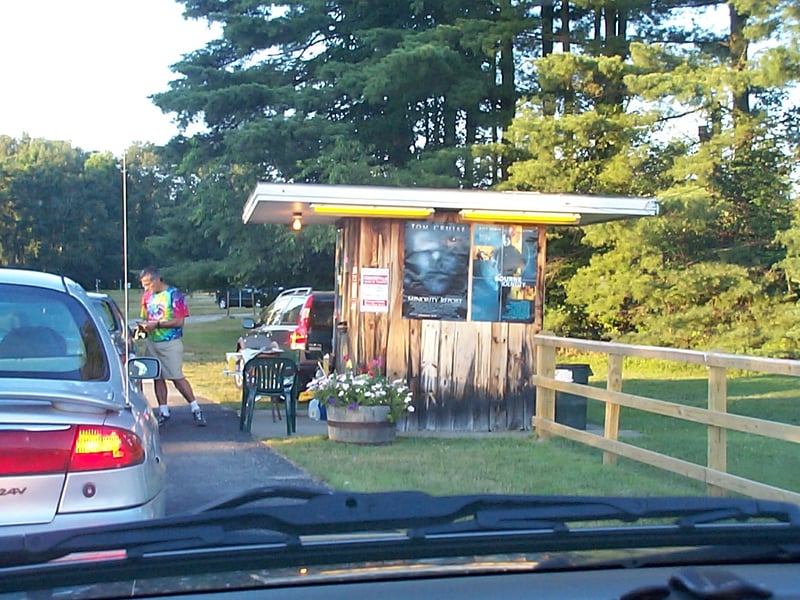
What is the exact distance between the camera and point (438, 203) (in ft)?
35.6

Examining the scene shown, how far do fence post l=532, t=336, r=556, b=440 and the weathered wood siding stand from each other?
64cm

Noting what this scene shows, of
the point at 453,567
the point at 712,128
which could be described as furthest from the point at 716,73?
the point at 453,567

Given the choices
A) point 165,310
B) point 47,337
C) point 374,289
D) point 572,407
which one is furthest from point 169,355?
point 47,337

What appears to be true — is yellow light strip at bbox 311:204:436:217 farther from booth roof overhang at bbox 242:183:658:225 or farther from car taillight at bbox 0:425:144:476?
car taillight at bbox 0:425:144:476

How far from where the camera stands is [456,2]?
86.5ft

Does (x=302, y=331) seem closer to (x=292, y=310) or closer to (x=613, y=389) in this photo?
(x=292, y=310)

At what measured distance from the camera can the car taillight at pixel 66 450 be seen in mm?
3900

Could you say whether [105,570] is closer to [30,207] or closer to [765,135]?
[765,135]

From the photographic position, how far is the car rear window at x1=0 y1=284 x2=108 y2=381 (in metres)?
4.92

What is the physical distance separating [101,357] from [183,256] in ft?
81.1

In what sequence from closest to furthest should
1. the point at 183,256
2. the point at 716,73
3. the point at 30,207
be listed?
the point at 716,73 < the point at 183,256 < the point at 30,207

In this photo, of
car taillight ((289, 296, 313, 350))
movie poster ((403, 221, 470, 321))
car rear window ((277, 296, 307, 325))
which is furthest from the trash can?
car rear window ((277, 296, 307, 325))

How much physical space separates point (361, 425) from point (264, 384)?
171 cm

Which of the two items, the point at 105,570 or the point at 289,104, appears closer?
the point at 105,570
